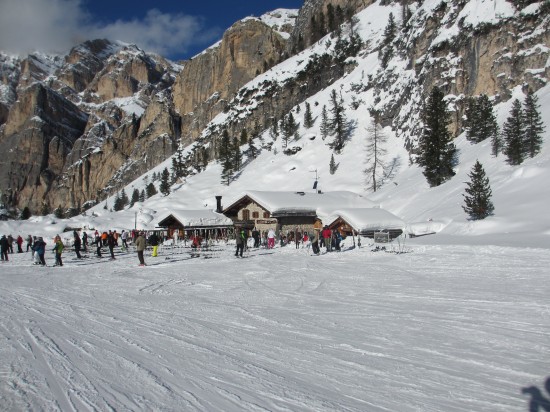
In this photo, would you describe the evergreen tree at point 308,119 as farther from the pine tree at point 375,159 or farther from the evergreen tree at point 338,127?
the pine tree at point 375,159

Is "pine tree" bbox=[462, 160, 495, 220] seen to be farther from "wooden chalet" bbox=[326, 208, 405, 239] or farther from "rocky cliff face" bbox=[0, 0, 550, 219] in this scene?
"rocky cliff face" bbox=[0, 0, 550, 219]

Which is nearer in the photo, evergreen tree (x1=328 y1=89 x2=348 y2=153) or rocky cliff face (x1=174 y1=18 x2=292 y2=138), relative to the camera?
evergreen tree (x1=328 y1=89 x2=348 y2=153)

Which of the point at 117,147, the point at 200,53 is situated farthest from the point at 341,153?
the point at 117,147

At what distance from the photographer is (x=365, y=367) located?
Answer: 5.32 m

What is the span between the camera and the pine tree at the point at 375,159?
57.2 metres

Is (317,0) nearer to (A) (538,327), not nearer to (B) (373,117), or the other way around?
(B) (373,117)

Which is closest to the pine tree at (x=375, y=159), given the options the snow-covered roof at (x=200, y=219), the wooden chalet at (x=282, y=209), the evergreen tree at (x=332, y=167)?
the evergreen tree at (x=332, y=167)

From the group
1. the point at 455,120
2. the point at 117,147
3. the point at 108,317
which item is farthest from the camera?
the point at 117,147

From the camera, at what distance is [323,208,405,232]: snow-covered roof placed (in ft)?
109

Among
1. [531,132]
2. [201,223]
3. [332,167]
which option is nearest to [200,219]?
[201,223]

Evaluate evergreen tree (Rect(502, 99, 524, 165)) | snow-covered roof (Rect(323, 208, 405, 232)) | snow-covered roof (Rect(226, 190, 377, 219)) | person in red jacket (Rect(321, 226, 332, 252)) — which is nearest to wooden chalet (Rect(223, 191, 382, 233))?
snow-covered roof (Rect(226, 190, 377, 219))

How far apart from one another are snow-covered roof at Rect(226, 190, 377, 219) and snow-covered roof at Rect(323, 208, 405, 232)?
15.4 feet

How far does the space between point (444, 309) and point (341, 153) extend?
62535 millimetres

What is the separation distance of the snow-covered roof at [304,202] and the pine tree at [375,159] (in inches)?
420
